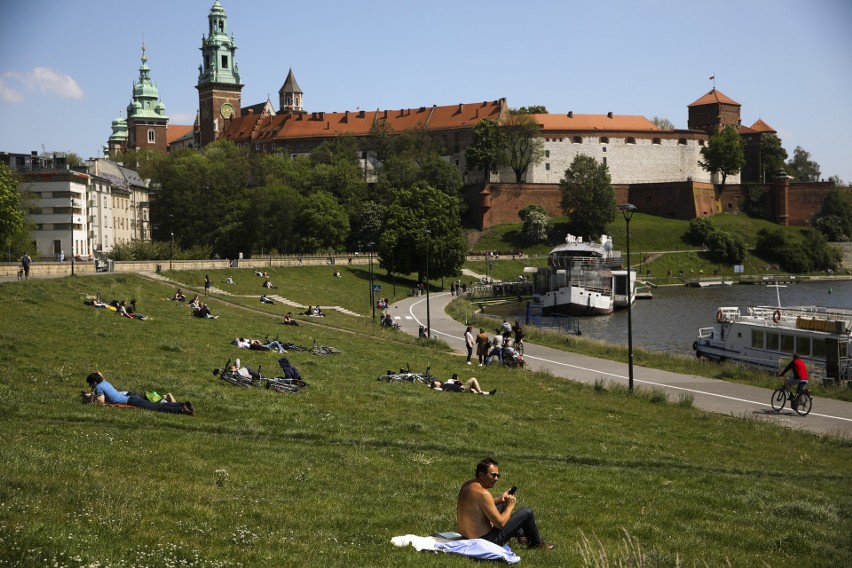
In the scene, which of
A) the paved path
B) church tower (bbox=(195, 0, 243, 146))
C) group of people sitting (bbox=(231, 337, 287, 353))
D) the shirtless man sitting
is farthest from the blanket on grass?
church tower (bbox=(195, 0, 243, 146))

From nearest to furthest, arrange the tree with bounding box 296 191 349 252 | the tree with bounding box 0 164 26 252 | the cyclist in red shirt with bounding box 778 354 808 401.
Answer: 1. the cyclist in red shirt with bounding box 778 354 808 401
2. the tree with bounding box 0 164 26 252
3. the tree with bounding box 296 191 349 252

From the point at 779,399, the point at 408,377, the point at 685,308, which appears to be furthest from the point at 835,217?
the point at 408,377

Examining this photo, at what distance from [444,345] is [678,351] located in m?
15.2

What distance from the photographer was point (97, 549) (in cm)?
864

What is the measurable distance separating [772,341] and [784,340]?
80cm

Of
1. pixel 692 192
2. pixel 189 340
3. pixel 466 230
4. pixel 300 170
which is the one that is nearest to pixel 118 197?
pixel 300 170

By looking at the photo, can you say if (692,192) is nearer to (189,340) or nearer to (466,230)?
(466,230)

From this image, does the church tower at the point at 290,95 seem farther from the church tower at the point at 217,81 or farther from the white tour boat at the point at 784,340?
the white tour boat at the point at 784,340

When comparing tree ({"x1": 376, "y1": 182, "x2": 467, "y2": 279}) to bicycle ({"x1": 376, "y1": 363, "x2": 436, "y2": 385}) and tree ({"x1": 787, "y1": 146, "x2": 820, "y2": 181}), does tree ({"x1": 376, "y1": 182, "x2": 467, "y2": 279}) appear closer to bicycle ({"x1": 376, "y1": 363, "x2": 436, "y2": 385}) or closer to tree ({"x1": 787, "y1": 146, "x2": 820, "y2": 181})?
bicycle ({"x1": 376, "y1": 363, "x2": 436, "y2": 385})

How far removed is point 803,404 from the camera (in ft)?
77.7

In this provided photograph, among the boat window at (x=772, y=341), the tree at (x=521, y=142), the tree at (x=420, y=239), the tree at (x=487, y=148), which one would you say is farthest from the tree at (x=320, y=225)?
the boat window at (x=772, y=341)

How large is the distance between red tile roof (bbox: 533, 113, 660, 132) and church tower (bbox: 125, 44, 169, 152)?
67764 mm

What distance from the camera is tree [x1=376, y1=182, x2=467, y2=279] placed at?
81688mm

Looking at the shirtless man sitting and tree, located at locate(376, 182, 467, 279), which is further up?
tree, located at locate(376, 182, 467, 279)
